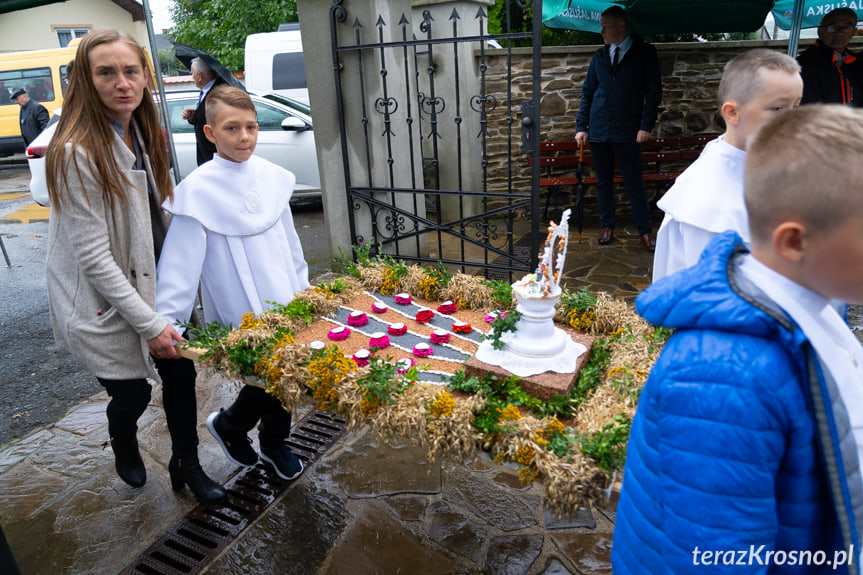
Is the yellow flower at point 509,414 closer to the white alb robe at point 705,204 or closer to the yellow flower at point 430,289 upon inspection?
the white alb robe at point 705,204

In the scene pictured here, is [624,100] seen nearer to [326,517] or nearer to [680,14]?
[680,14]

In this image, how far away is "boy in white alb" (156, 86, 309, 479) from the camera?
7.77 feet

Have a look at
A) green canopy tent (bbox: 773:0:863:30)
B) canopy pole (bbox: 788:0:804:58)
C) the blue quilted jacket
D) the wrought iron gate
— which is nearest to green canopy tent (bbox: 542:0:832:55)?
green canopy tent (bbox: 773:0:863:30)

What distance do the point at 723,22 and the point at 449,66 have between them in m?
3.14

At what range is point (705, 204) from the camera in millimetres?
2154

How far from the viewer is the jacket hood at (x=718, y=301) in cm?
103

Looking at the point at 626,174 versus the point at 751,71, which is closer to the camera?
the point at 751,71

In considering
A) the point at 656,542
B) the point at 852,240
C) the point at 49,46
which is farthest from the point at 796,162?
the point at 49,46

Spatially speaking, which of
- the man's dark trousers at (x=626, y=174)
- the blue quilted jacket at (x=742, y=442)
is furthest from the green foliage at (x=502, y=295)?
the man's dark trousers at (x=626, y=174)

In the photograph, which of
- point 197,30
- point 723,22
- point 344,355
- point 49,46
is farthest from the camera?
point 197,30

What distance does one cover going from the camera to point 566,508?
1.59m

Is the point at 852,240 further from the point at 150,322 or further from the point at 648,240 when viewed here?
the point at 648,240

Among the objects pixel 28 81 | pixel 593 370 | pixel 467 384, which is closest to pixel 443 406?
pixel 467 384

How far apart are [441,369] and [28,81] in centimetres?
885
